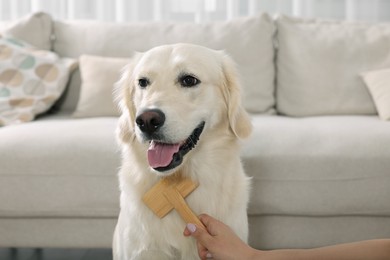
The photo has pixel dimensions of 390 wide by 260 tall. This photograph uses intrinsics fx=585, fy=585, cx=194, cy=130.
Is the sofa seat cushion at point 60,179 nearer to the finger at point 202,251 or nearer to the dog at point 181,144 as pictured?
the dog at point 181,144

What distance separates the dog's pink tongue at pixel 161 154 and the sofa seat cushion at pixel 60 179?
1.82ft

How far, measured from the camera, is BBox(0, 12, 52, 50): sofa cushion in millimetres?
3156

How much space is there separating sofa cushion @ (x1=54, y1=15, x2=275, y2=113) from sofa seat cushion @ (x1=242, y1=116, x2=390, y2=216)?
74 cm

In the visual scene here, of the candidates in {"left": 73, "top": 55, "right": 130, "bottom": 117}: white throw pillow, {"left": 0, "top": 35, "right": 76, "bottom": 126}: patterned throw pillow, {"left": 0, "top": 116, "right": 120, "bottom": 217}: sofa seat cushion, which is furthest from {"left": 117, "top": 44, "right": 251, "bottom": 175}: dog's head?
{"left": 0, "top": 35, "right": 76, "bottom": 126}: patterned throw pillow

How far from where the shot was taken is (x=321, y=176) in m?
2.22

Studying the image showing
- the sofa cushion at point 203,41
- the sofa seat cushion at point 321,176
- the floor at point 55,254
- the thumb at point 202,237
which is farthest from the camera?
the sofa cushion at point 203,41

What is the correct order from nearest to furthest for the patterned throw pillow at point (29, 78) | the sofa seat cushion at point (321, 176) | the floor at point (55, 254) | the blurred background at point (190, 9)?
the sofa seat cushion at point (321, 176)
the floor at point (55, 254)
the patterned throw pillow at point (29, 78)
the blurred background at point (190, 9)

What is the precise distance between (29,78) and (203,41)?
904mm

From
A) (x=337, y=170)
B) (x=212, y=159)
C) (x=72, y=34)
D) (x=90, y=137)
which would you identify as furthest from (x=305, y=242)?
(x=72, y=34)

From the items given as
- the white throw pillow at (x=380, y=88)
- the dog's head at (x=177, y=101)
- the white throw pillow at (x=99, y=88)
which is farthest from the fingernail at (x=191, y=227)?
the white throw pillow at (x=380, y=88)

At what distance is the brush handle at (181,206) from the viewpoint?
178 cm

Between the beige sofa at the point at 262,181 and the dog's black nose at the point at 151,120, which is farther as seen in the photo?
the beige sofa at the point at 262,181

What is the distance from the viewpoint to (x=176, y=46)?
6.06ft

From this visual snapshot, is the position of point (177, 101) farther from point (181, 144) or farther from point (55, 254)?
point (55, 254)
